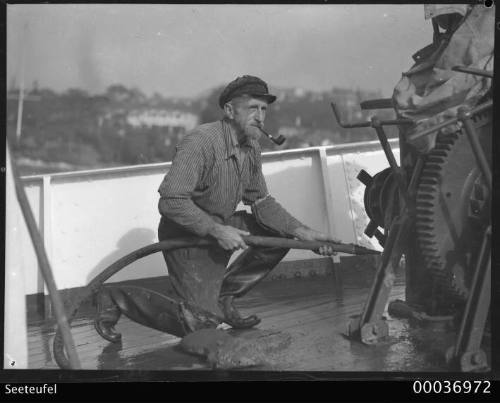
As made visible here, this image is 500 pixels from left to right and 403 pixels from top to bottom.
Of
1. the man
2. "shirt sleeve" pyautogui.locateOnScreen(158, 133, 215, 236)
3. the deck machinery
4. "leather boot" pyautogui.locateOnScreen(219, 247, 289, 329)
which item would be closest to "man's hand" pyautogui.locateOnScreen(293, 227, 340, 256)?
the man

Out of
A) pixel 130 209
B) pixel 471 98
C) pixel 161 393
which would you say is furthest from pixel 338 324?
pixel 130 209

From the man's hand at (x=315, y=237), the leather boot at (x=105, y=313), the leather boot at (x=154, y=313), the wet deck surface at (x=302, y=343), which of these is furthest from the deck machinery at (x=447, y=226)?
the leather boot at (x=105, y=313)

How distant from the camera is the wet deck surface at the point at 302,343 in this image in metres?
3.55

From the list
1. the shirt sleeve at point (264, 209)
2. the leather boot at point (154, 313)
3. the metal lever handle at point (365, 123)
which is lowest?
the leather boot at point (154, 313)

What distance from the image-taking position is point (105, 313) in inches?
154

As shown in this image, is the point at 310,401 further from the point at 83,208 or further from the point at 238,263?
the point at 83,208

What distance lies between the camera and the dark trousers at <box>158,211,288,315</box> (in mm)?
3898

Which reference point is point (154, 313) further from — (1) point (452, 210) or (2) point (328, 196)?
(2) point (328, 196)

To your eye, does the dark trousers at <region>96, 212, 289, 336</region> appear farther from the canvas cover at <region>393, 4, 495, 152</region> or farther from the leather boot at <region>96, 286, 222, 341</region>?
the canvas cover at <region>393, 4, 495, 152</region>

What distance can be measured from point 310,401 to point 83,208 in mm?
1868

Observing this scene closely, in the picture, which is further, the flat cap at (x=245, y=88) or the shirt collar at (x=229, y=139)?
the shirt collar at (x=229, y=139)

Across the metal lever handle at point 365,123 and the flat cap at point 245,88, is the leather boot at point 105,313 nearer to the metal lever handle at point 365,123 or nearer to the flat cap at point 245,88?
the flat cap at point 245,88

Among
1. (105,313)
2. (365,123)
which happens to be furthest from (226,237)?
(365,123)

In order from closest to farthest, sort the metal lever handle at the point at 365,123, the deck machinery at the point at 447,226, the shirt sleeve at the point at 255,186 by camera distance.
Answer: the deck machinery at the point at 447,226 → the metal lever handle at the point at 365,123 → the shirt sleeve at the point at 255,186
